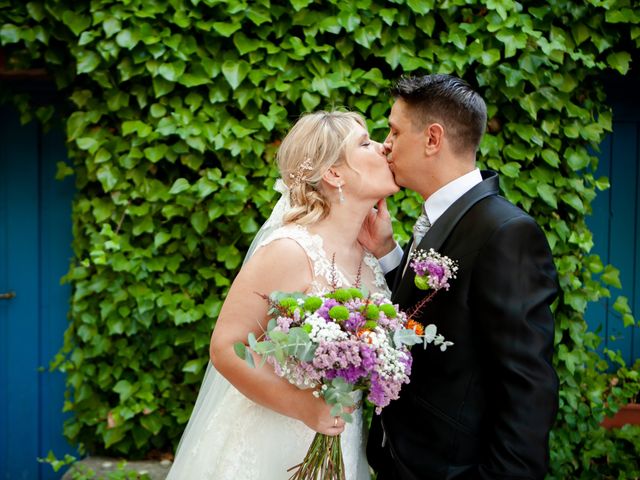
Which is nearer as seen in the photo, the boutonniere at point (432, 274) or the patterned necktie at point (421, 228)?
the boutonniere at point (432, 274)

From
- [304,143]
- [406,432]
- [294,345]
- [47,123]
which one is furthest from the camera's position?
[47,123]

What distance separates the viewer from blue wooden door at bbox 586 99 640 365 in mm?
4145

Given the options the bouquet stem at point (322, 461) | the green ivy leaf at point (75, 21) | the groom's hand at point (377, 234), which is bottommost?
the bouquet stem at point (322, 461)

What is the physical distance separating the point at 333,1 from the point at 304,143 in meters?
1.09

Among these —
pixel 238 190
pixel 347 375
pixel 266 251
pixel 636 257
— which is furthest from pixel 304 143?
pixel 636 257

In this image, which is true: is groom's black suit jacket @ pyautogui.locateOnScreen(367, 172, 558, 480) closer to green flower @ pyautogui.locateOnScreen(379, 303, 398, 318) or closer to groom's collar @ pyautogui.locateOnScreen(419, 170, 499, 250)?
groom's collar @ pyautogui.locateOnScreen(419, 170, 499, 250)

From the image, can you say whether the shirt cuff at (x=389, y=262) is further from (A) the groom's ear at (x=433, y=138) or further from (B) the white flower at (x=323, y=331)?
(B) the white flower at (x=323, y=331)

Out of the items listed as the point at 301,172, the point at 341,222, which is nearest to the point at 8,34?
the point at 301,172

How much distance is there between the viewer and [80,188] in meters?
3.71

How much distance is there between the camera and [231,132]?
345 cm

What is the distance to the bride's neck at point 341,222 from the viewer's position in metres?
2.61

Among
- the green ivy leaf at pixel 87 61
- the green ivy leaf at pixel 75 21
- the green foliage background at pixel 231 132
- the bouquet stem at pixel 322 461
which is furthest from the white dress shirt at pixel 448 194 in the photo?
the green ivy leaf at pixel 75 21

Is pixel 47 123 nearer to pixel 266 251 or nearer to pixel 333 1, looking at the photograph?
pixel 333 1

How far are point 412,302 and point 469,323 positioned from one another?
0.22 meters
